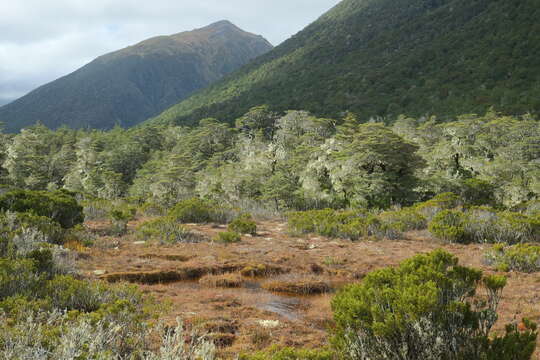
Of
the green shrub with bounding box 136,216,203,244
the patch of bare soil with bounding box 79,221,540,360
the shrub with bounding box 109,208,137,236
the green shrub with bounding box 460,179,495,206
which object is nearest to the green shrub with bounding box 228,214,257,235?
the patch of bare soil with bounding box 79,221,540,360

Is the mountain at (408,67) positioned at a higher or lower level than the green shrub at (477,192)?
higher

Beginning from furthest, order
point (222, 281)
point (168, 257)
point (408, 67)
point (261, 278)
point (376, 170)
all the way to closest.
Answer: point (408, 67), point (376, 170), point (168, 257), point (261, 278), point (222, 281)

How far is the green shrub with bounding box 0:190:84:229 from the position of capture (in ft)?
31.6

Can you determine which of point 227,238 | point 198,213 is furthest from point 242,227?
point 198,213

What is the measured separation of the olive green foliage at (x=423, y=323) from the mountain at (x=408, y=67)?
36683 mm

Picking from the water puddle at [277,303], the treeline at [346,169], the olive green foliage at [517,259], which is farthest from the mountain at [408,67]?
the water puddle at [277,303]

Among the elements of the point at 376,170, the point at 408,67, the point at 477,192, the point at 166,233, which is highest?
the point at 408,67

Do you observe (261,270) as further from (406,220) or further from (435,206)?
(435,206)

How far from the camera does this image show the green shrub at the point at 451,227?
400 inches

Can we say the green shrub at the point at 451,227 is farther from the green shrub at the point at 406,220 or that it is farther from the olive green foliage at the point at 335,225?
the olive green foliage at the point at 335,225

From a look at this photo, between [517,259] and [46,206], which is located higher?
[46,206]

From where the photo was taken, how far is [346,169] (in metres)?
17.1

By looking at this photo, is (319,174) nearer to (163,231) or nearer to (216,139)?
(163,231)

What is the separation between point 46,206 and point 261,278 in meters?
6.66
